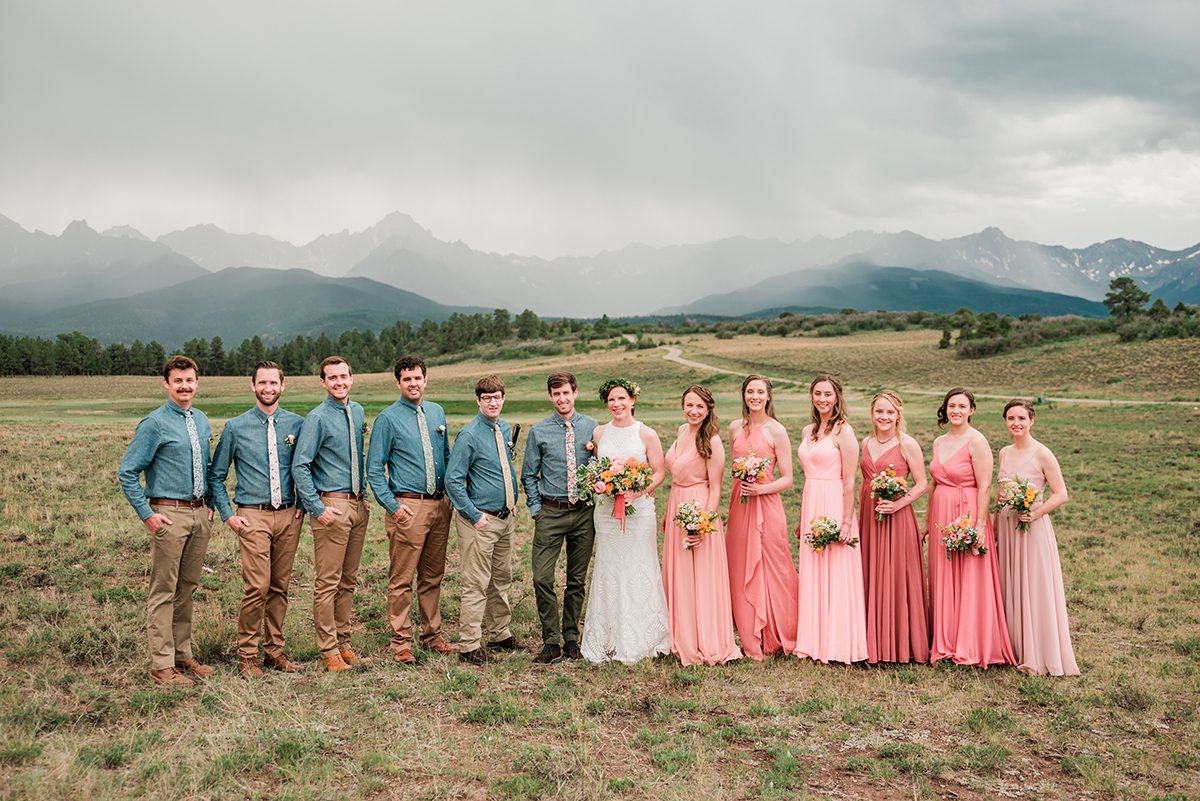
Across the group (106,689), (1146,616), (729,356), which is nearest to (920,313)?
(729,356)

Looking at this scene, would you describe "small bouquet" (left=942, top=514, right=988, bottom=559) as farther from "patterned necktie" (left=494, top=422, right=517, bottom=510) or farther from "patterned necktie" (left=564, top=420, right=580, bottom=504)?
"patterned necktie" (left=494, top=422, right=517, bottom=510)

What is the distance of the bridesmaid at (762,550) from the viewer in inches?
309

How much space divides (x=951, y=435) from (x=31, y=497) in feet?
52.9

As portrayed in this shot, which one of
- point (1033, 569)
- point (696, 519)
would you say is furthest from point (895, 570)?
point (696, 519)

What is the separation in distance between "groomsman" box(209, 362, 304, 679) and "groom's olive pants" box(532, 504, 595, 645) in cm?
249

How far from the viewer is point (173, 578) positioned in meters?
6.73

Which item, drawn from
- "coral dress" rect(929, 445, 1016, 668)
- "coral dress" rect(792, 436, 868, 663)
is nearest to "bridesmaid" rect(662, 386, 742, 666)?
"coral dress" rect(792, 436, 868, 663)

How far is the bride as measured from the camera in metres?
7.74

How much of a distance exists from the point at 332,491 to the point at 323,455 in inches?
14.8

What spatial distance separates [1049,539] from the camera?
750 centimetres

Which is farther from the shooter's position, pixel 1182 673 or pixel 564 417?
pixel 564 417

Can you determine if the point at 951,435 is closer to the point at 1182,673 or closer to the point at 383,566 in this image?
the point at 1182,673

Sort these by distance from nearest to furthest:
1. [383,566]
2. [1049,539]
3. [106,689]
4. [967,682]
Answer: [106,689], [967,682], [1049,539], [383,566]

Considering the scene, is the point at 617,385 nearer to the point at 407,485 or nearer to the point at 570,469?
the point at 570,469
